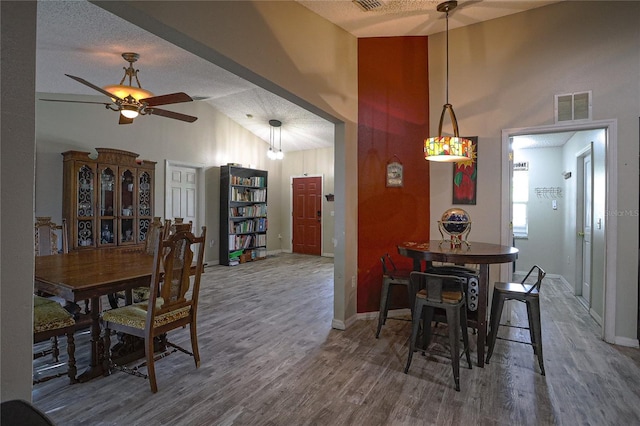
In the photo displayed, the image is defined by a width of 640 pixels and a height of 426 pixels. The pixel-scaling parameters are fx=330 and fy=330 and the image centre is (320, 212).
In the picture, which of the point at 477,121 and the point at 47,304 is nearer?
the point at 47,304

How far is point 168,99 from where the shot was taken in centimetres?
324

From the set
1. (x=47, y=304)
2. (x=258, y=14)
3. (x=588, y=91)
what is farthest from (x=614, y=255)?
(x=47, y=304)

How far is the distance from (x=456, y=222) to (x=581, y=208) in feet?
9.95

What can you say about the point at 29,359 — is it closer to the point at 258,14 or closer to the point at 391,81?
the point at 258,14

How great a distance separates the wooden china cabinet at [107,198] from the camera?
175 inches

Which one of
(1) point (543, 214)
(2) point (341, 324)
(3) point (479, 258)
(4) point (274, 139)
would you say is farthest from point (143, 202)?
(1) point (543, 214)

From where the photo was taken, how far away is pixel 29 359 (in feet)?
3.59

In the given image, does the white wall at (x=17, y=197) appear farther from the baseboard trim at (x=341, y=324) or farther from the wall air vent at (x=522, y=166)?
the wall air vent at (x=522, y=166)

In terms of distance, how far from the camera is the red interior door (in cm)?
849

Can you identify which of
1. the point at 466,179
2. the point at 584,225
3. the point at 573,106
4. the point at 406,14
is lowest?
the point at 584,225

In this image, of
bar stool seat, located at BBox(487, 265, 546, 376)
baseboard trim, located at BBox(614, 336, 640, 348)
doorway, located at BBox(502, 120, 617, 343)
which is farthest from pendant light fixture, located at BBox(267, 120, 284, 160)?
baseboard trim, located at BBox(614, 336, 640, 348)

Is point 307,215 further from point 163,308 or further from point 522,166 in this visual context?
point 163,308

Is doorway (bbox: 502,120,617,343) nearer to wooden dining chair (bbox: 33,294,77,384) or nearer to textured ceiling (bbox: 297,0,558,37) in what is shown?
textured ceiling (bbox: 297,0,558,37)

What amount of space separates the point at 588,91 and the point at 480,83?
3.10 feet
